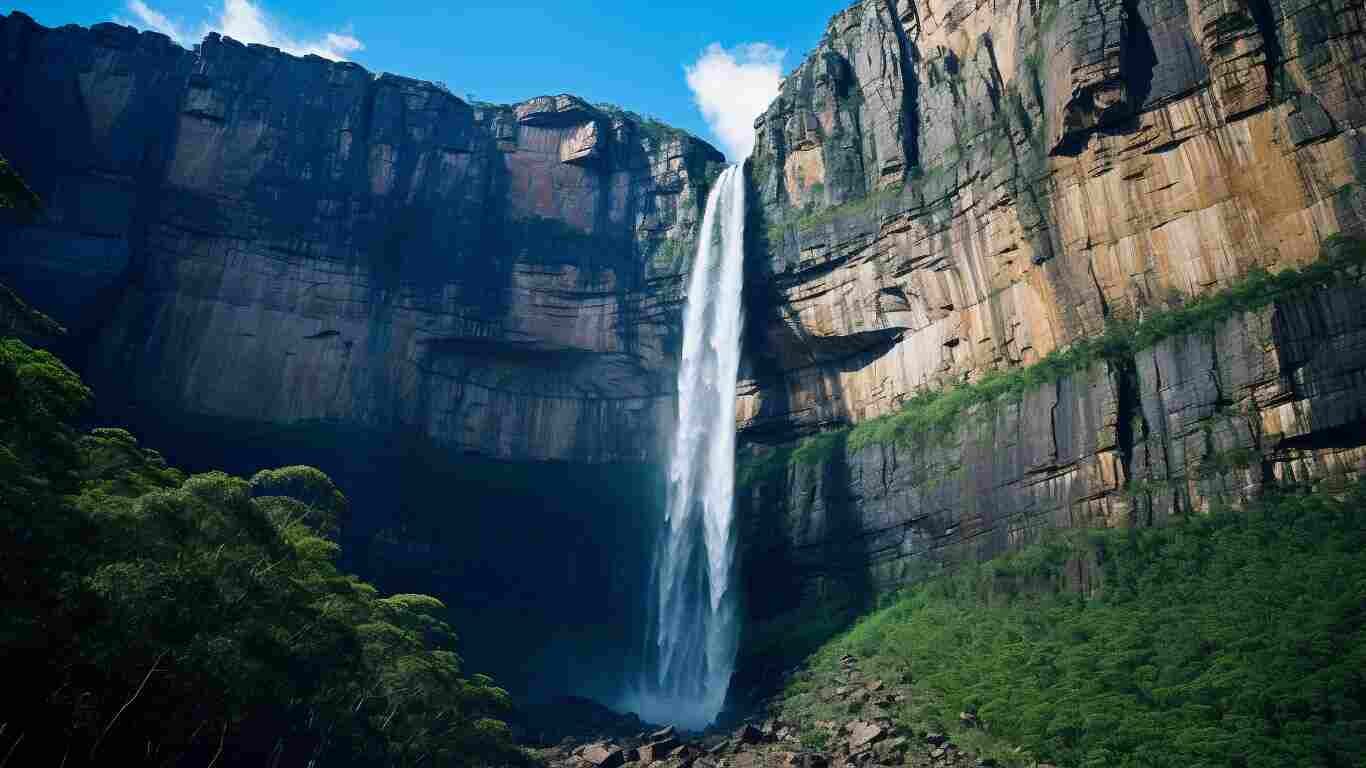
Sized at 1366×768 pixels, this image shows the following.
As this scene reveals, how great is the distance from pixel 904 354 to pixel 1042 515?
10854 millimetres

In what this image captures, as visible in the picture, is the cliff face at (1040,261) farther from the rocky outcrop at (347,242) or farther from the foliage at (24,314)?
the foliage at (24,314)

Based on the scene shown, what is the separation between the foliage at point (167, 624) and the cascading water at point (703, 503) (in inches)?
634

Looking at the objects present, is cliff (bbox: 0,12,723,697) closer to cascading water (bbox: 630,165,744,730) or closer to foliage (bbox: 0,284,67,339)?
cascading water (bbox: 630,165,744,730)

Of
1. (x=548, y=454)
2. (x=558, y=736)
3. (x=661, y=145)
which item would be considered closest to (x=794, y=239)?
(x=661, y=145)

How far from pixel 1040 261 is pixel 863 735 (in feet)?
58.3

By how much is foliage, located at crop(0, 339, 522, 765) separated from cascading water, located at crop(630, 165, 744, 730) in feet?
52.8

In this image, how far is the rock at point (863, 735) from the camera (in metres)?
24.2

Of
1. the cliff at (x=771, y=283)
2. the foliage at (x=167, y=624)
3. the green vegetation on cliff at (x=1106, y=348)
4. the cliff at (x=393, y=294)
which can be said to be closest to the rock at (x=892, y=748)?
the cliff at (x=771, y=283)

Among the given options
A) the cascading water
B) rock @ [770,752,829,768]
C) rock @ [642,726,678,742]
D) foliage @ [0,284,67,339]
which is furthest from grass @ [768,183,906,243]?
foliage @ [0,284,67,339]

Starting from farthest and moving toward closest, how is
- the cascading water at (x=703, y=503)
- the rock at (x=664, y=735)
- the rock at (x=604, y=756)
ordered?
the cascading water at (x=703, y=503) → the rock at (x=664, y=735) → the rock at (x=604, y=756)

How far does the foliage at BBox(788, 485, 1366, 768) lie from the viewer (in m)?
18.5

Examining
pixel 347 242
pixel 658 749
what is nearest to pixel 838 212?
pixel 347 242

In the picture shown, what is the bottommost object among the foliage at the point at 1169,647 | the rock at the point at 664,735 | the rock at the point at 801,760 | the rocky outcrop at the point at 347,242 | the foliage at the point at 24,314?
the rock at the point at 801,760

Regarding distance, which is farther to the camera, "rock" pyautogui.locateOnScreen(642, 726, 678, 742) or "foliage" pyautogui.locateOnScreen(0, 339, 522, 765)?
"rock" pyautogui.locateOnScreen(642, 726, 678, 742)
